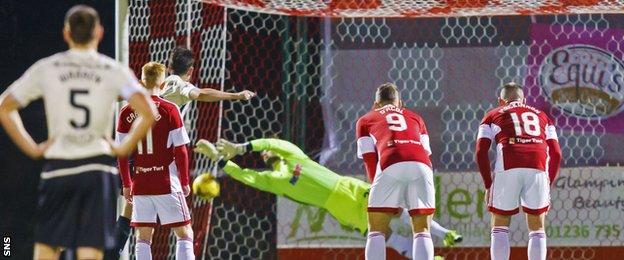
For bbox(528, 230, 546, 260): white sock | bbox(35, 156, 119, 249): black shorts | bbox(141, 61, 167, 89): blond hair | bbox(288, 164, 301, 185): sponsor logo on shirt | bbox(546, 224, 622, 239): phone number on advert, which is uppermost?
bbox(141, 61, 167, 89): blond hair

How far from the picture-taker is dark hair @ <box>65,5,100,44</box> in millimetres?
5484

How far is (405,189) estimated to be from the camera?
8.53 m

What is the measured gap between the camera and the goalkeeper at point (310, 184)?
9562 millimetres

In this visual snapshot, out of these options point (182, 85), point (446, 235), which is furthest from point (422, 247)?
point (182, 85)

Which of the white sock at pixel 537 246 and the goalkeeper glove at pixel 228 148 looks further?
the goalkeeper glove at pixel 228 148

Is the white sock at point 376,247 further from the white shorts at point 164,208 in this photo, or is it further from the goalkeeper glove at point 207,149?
the goalkeeper glove at point 207,149

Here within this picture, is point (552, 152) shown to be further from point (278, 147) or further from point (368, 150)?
point (278, 147)

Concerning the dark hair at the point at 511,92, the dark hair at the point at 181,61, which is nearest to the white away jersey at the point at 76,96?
the dark hair at the point at 181,61

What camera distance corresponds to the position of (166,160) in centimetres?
802

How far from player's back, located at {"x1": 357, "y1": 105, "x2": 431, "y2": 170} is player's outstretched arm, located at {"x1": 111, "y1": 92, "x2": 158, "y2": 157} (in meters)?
3.11

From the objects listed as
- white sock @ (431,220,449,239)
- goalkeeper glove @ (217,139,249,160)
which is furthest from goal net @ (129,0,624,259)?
goalkeeper glove @ (217,139,249,160)

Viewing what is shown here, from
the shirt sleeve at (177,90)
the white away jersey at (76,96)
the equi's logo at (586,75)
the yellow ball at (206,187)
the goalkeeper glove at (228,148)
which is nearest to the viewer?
the white away jersey at (76,96)

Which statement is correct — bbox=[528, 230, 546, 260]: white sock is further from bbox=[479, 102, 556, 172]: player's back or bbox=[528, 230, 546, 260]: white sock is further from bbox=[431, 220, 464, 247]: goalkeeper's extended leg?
bbox=[431, 220, 464, 247]: goalkeeper's extended leg

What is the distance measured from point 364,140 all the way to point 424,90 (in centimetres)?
136
